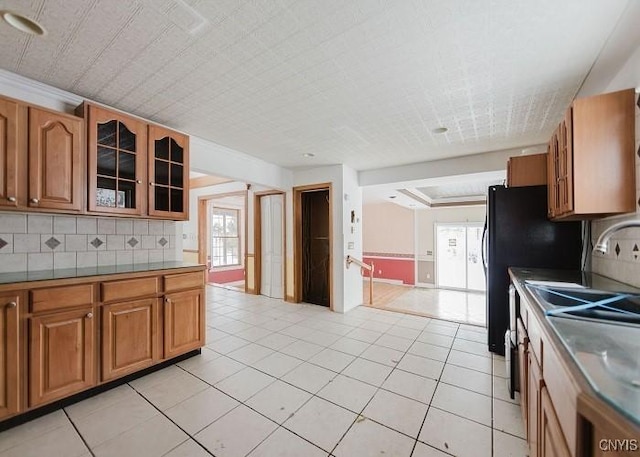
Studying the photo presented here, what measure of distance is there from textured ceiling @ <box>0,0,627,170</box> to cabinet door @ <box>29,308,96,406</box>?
1.78m

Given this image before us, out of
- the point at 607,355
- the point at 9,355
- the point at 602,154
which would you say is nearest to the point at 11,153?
the point at 9,355

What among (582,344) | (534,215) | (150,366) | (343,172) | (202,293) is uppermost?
(343,172)

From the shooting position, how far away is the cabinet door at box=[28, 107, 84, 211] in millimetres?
1881

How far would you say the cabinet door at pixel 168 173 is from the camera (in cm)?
255

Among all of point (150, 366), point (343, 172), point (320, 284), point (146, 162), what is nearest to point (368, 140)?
point (343, 172)

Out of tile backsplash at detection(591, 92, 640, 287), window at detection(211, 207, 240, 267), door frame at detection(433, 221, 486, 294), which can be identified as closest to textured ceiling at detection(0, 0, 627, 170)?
tile backsplash at detection(591, 92, 640, 287)

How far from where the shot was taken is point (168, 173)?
2.71 m

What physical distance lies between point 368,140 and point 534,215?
1.89 metres

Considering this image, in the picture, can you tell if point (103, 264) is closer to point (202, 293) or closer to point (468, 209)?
point (202, 293)

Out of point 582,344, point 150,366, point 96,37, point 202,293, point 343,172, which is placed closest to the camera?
point 582,344

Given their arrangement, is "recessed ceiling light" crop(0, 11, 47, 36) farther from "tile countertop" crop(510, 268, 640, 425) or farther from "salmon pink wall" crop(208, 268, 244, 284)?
"salmon pink wall" crop(208, 268, 244, 284)

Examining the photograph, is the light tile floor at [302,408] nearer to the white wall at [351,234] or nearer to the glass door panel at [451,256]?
the white wall at [351,234]

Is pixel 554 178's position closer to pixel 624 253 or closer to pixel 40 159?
pixel 624 253

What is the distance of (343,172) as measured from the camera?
436cm
